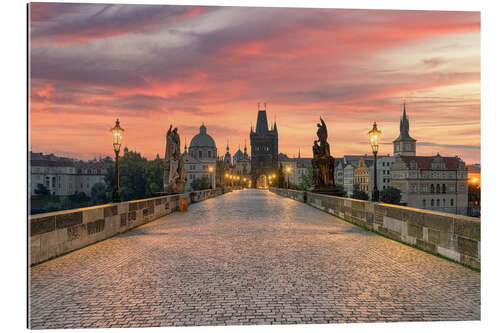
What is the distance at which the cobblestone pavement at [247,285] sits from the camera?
4.54 metres

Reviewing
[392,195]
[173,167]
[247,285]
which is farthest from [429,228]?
[392,195]

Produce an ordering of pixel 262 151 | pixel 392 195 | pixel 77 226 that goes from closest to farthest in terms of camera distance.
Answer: pixel 77 226, pixel 392 195, pixel 262 151

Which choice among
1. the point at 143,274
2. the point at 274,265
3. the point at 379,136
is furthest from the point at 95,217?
the point at 379,136

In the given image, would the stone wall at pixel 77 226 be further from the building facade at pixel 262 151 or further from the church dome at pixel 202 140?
the church dome at pixel 202 140

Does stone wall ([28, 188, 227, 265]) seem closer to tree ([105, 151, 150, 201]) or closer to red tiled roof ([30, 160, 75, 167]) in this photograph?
red tiled roof ([30, 160, 75, 167])

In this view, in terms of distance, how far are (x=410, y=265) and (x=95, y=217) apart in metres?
7.45

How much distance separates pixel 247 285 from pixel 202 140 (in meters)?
159

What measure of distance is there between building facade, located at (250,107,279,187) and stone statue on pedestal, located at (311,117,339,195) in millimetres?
134229

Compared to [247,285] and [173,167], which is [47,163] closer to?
[173,167]

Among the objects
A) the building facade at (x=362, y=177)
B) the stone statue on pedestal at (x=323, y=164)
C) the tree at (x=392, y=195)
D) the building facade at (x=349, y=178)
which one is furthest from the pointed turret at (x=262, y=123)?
the stone statue on pedestal at (x=323, y=164)

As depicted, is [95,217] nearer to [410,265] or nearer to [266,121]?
[410,265]

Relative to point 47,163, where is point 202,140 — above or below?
above

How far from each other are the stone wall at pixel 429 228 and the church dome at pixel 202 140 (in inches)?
5957

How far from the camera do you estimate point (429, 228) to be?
8273mm
